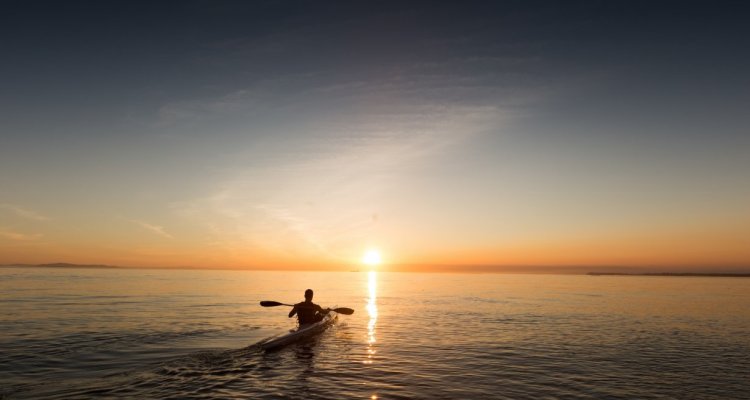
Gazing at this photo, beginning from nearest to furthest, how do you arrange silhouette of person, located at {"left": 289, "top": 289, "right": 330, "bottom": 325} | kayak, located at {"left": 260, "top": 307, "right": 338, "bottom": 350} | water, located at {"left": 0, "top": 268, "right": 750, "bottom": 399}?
water, located at {"left": 0, "top": 268, "right": 750, "bottom": 399} < kayak, located at {"left": 260, "top": 307, "right": 338, "bottom": 350} < silhouette of person, located at {"left": 289, "top": 289, "right": 330, "bottom": 325}

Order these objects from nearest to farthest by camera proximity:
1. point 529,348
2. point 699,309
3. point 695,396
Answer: point 695,396
point 529,348
point 699,309

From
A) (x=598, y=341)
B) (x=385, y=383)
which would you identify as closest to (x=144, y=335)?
(x=385, y=383)

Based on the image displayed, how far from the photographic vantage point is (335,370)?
66.1ft

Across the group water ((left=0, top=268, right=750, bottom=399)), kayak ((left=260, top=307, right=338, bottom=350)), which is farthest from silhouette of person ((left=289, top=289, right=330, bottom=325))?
water ((left=0, top=268, right=750, bottom=399))

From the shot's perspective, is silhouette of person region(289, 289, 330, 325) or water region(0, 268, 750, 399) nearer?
water region(0, 268, 750, 399)

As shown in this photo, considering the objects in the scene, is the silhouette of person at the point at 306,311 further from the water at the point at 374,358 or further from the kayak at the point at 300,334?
the water at the point at 374,358

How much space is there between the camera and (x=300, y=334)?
27.6 meters

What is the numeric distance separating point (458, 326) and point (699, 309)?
115 ft

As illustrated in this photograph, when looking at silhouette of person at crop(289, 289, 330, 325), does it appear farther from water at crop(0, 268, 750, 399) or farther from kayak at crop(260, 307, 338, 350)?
water at crop(0, 268, 750, 399)

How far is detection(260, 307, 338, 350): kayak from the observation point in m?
24.1

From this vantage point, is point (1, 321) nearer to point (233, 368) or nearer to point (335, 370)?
point (233, 368)

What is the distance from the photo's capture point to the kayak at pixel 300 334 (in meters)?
24.1

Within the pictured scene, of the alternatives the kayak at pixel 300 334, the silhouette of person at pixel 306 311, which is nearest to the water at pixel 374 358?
the kayak at pixel 300 334

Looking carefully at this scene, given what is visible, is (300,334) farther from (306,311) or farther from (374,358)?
(374,358)
